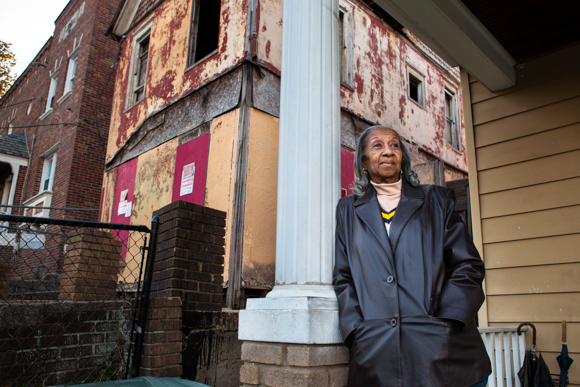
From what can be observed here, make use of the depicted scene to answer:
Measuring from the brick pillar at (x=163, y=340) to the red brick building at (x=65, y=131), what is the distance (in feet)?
24.4

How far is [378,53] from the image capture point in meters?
10.0

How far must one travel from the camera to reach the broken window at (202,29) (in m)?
8.74

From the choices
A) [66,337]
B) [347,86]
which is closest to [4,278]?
[66,337]

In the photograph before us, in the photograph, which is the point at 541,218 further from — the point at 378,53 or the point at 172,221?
the point at 378,53

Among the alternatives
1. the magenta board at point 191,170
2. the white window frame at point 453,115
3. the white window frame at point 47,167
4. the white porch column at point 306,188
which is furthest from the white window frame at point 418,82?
the white window frame at point 47,167

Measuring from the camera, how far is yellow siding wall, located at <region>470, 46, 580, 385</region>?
3590 mm

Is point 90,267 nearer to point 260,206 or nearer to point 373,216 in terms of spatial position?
point 260,206

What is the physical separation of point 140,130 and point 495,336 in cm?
826

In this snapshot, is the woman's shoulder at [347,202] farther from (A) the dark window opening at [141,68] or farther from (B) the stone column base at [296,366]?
(A) the dark window opening at [141,68]

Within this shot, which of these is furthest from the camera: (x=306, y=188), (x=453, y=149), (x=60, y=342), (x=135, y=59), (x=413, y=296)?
(x=453, y=149)

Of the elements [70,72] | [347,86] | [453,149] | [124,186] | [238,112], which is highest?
[70,72]

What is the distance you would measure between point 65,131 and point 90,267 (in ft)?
29.7

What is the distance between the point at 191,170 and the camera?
7.77 metres

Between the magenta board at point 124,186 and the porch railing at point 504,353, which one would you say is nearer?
the porch railing at point 504,353
